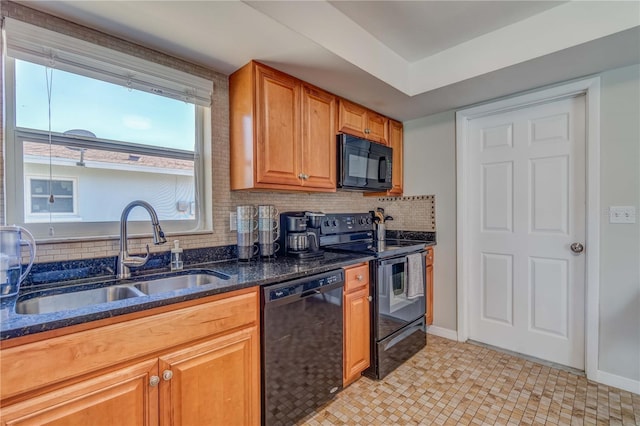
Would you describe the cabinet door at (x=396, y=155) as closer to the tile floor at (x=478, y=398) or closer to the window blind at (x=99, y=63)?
the tile floor at (x=478, y=398)

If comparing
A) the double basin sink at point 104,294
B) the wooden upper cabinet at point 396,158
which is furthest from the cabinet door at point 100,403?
the wooden upper cabinet at point 396,158

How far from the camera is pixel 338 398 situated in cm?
191

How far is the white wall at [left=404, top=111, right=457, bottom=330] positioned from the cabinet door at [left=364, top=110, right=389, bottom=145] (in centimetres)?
36

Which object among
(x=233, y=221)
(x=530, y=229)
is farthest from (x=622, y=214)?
(x=233, y=221)

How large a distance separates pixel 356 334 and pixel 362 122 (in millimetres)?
1710

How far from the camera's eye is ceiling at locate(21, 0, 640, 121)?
1425mm

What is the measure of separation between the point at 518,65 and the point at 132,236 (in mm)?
2528

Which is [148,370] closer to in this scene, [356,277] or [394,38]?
[356,277]

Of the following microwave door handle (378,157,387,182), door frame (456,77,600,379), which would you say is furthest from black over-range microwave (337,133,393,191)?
door frame (456,77,600,379)

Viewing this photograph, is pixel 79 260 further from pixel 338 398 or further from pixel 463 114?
pixel 463 114

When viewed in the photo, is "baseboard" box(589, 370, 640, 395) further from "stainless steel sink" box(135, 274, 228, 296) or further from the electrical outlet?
the electrical outlet

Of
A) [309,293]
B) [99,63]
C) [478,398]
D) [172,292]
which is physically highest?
[99,63]

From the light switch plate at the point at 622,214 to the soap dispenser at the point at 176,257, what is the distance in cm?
276

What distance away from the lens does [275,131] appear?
193 cm
